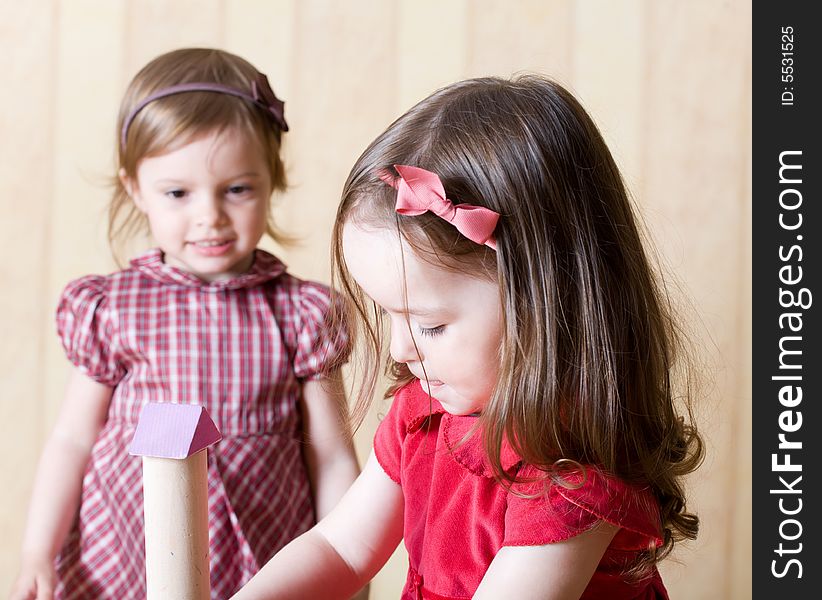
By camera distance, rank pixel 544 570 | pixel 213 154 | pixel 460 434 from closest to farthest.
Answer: pixel 544 570 < pixel 460 434 < pixel 213 154

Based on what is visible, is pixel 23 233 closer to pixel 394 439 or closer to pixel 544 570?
pixel 394 439

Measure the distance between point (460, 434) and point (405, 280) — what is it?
17 cm

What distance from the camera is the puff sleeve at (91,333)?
1170 mm

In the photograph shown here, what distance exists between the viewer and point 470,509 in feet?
2.71

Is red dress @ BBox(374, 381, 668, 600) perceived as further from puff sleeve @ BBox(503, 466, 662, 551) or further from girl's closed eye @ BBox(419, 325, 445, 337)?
girl's closed eye @ BBox(419, 325, 445, 337)

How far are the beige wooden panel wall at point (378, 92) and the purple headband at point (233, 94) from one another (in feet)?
1.33

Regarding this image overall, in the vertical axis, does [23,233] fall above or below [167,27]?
below

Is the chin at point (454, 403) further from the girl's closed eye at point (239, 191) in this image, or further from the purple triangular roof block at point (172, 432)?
the girl's closed eye at point (239, 191)

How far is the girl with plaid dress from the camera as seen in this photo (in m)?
1.12

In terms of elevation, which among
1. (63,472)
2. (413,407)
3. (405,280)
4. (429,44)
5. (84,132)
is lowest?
(63,472)

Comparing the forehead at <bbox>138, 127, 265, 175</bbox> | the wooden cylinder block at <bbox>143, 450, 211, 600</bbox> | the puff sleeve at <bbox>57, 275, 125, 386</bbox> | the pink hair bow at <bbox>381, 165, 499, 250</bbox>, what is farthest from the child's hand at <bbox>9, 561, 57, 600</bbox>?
the pink hair bow at <bbox>381, 165, 499, 250</bbox>

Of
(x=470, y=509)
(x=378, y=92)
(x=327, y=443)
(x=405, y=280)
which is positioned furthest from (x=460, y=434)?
(x=378, y=92)

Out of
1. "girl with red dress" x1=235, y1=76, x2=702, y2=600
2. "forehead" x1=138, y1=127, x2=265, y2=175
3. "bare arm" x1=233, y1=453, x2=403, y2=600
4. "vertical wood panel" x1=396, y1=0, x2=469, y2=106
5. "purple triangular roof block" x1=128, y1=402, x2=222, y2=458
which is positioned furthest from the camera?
"vertical wood panel" x1=396, y1=0, x2=469, y2=106

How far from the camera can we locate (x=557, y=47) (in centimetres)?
156
